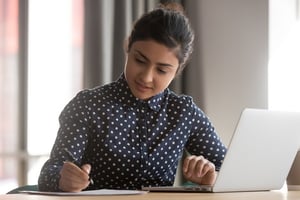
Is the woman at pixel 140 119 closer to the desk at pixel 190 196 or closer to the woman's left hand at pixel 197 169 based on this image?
the woman's left hand at pixel 197 169

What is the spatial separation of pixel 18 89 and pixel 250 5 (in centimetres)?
128

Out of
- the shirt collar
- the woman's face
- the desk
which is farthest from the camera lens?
the shirt collar

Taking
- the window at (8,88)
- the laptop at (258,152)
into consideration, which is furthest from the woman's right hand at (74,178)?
the window at (8,88)

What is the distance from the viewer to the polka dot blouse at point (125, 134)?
6.09 feet

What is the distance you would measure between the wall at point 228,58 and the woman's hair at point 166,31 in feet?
4.17

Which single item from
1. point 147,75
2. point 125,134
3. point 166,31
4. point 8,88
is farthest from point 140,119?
point 8,88

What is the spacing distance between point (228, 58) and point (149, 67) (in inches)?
61.2

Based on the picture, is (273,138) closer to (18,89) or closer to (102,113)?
(102,113)

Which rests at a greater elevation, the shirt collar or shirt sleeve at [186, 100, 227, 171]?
the shirt collar

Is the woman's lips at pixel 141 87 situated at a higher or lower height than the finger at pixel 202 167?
higher

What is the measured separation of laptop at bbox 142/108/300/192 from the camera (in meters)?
1.46

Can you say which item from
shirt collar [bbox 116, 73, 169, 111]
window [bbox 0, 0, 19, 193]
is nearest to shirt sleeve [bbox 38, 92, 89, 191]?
shirt collar [bbox 116, 73, 169, 111]

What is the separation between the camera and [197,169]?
63.6 inches

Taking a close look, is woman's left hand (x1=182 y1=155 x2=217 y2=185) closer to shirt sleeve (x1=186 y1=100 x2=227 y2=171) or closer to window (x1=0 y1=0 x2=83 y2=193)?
shirt sleeve (x1=186 y1=100 x2=227 y2=171)
